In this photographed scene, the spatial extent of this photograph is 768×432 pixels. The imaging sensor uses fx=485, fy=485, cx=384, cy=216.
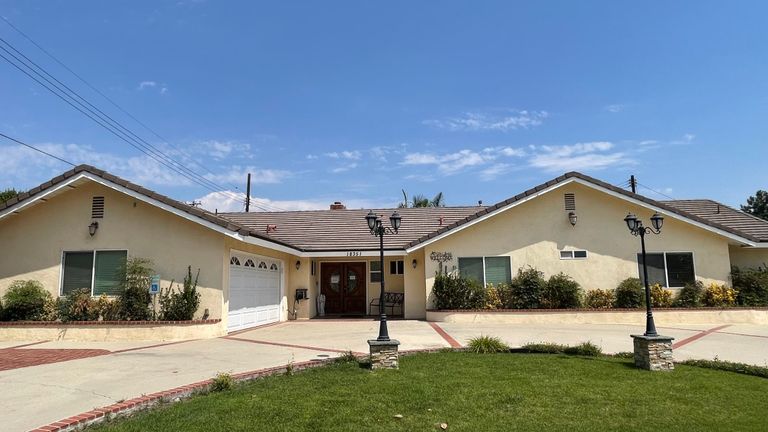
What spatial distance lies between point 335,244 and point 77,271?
8730 millimetres

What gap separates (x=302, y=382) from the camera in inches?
287

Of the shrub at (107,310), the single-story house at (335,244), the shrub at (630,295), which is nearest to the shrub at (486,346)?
the single-story house at (335,244)

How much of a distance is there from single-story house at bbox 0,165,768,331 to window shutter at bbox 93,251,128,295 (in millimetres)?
33

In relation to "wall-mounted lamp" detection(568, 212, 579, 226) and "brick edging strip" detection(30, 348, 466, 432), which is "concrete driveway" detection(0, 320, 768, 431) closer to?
"brick edging strip" detection(30, 348, 466, 432)

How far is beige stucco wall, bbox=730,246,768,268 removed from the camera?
17578mm

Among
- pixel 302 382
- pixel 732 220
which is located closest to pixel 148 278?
pixel 302 382

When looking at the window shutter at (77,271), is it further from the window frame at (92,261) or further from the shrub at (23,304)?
the shrub at (23,304)

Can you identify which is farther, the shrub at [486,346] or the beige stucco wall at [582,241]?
the beige stucco wall at [582,241]

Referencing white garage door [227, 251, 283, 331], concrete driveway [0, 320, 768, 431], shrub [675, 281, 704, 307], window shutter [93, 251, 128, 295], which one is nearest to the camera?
concrete driveway [0, 320, 768, 431]

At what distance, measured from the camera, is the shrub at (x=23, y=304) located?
1301cm

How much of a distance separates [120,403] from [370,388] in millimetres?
3190

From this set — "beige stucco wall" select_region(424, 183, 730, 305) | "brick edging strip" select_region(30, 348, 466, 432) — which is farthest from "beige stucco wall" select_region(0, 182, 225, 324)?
"beige stucco wall" select_region(424, 183, 730, 305)

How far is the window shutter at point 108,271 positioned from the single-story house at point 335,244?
3 centimetres

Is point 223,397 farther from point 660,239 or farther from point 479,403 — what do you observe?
point 660,239
